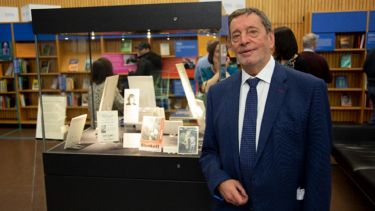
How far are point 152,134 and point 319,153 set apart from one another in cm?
121

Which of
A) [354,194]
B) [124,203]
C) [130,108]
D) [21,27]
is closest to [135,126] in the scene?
[130,108]

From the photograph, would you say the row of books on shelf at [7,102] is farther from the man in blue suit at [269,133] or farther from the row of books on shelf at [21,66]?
the man in blue suit at [269,133]

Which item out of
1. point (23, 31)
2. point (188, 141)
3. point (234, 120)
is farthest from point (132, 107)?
point (23, 31)

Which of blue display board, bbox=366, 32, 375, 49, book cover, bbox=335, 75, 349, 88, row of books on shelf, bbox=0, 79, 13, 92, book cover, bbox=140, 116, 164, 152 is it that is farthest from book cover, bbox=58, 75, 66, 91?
blue display board, bbox=366, 32, 375, 49

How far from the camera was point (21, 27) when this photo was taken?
6.95 metres

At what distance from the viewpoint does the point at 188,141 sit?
2.11 metres

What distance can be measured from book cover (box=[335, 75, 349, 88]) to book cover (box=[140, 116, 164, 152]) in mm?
5808

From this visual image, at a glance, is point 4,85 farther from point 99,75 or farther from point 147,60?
point 147,60

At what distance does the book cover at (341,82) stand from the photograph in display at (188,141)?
577 cm

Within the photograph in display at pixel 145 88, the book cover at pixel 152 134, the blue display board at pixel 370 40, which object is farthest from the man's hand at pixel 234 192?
the blue display board at pixel 370 40

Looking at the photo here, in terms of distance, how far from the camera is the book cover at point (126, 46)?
270cm

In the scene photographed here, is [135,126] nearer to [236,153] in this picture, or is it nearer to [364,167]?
[236,153]

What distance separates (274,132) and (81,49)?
7.20 ft

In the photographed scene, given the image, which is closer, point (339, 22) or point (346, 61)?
point (339, 22)
